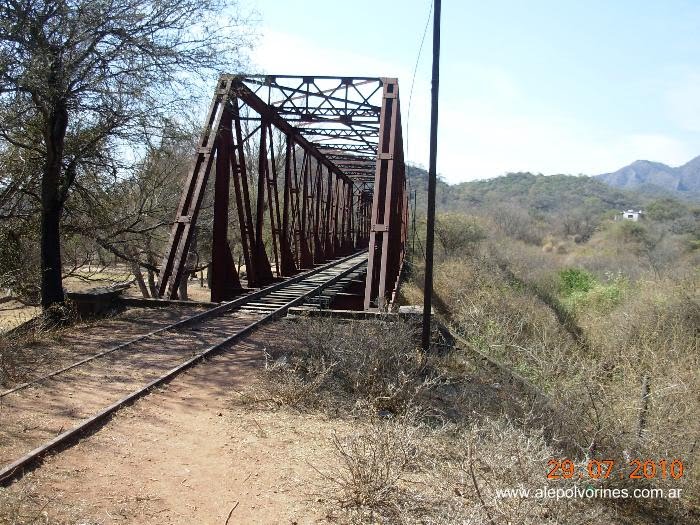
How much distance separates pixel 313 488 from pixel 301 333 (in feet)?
10.8

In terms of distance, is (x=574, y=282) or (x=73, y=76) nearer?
(x=73, y=76)

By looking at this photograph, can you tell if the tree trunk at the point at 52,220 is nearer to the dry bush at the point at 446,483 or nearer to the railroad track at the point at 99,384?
the railroad track at the point at 99,384

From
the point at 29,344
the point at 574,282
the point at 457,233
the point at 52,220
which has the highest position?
the point at 52,220

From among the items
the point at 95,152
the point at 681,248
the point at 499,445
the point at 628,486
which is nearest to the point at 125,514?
the point at 499,445

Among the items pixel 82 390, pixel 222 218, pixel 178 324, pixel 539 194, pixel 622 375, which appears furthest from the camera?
pixel 539 194

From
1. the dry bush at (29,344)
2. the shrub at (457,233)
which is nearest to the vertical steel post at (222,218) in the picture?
the dry bush at (29,344)

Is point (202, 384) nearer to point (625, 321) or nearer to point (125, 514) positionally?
point (125, 514)

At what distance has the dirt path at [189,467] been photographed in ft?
12.8

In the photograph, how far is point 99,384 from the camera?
6230mm

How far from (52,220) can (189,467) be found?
275 inches

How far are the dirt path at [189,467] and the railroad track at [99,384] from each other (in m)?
0.15

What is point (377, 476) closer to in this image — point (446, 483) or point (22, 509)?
point (446, 483)

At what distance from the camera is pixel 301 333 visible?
25.0 ft

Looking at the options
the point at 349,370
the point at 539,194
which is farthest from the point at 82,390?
the point at 539,194
